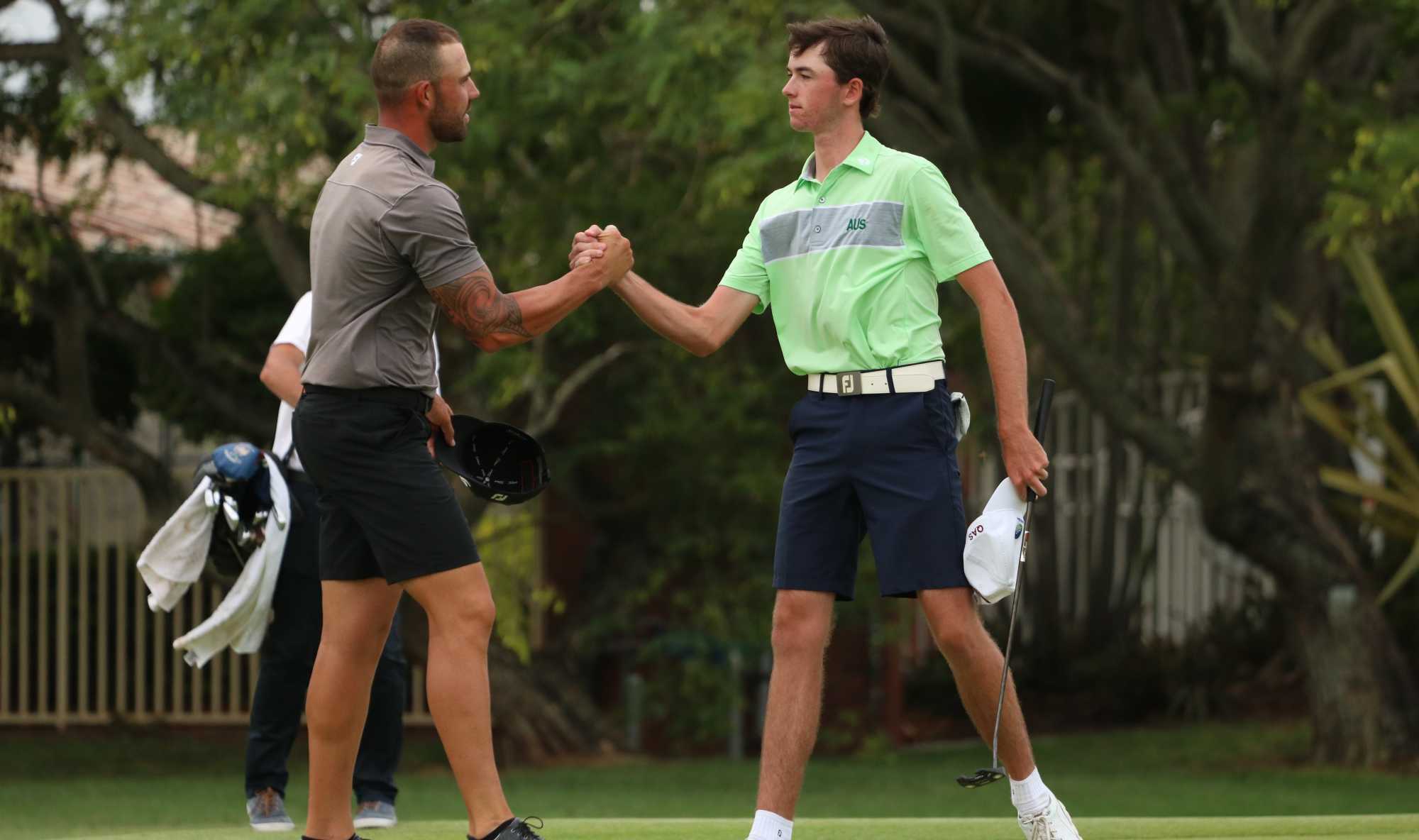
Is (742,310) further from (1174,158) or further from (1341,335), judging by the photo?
(1341,335)

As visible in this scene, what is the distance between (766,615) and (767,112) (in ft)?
14.0

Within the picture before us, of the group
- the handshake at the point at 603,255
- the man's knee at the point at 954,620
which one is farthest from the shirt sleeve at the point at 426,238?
the man's knee at the point at 954,620

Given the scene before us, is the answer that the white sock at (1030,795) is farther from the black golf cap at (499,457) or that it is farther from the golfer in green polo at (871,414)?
the black golf cap at (499,457)

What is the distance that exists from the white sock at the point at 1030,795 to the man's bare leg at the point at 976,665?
0.02 metres

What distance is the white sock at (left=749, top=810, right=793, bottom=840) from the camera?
4.90 meters

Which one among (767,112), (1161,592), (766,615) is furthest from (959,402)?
(1161,592)

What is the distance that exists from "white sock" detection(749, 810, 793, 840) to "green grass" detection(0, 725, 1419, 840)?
3.57 feet

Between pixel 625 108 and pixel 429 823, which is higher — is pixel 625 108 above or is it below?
above

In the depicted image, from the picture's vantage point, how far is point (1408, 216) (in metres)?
10.7

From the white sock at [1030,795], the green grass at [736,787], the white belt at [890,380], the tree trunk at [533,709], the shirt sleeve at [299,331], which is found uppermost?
the shirt sleeve at [299,331]

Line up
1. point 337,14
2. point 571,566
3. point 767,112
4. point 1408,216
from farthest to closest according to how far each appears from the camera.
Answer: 1. point 571,566
2. point 1408,216
3. point 337,14
4. point 767,112

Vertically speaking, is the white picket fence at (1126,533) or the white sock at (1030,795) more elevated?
the white picket fence at (1126,533)

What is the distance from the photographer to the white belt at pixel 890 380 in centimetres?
499

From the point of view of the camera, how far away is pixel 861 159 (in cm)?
509
